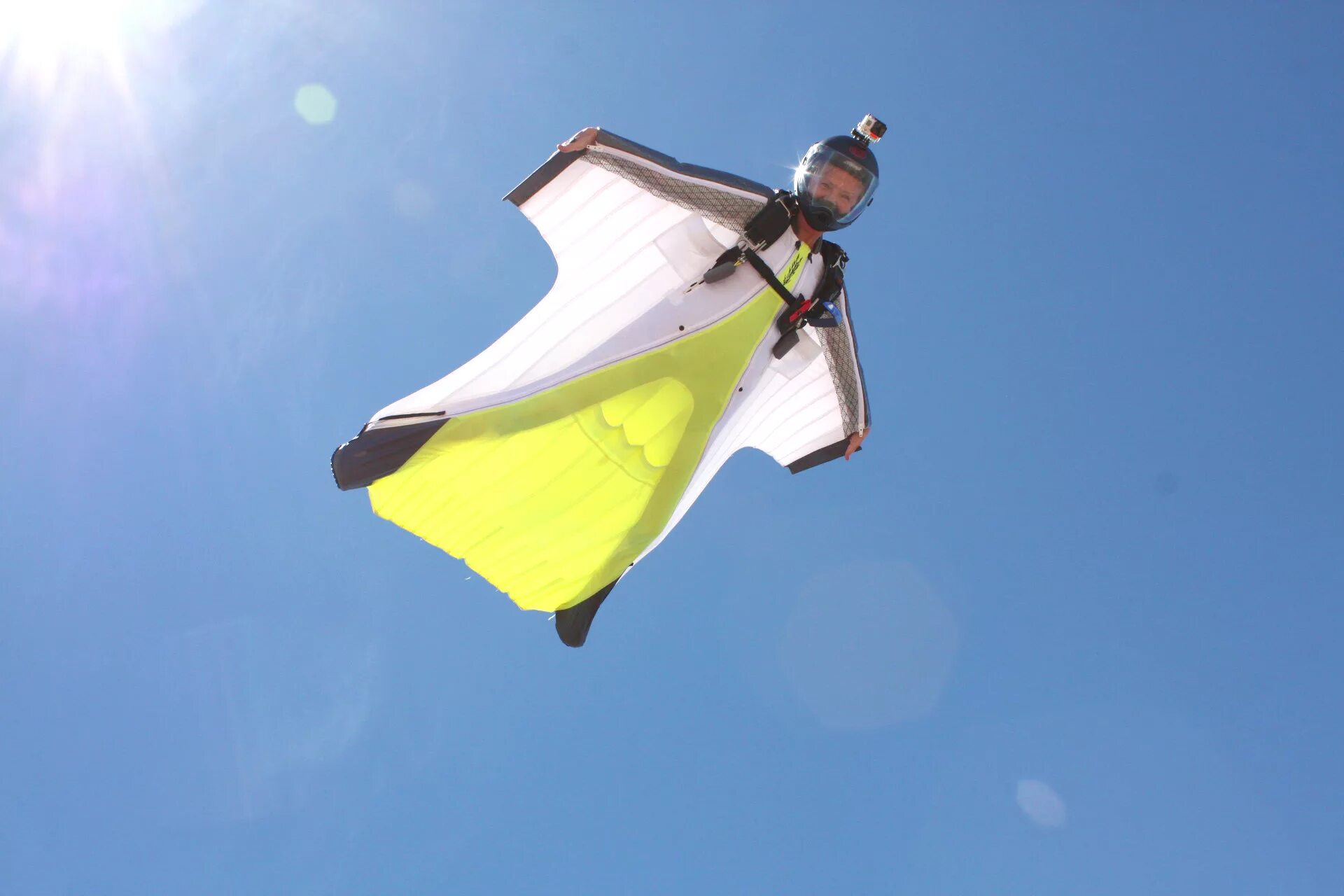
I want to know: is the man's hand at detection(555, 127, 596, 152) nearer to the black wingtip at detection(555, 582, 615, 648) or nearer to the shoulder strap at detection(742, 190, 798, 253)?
the shoulder strap at detection(742, 190, 798, 253)

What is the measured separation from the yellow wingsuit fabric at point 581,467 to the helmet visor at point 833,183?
0.34 m

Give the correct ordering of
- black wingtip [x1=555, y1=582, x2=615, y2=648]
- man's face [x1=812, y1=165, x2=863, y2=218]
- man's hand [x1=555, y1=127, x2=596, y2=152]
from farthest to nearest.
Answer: black wingtip [x1=555, y1=582, x2=615, y2=648] → man's face [x1=812, y1=165, x2=863, y2=218] → man's hand [x1=555, y1=127, x2=596, y2=152]

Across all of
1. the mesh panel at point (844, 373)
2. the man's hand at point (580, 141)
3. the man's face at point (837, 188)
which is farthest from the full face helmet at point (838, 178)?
the man's hand at point (580, 141)

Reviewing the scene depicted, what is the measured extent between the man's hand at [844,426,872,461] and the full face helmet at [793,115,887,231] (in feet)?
5.36

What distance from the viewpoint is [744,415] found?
6.61 metres

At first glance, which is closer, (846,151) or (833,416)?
(846,151)

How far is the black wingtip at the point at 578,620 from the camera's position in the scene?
6461 millimetres

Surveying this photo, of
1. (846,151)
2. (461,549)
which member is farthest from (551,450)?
(846,151)

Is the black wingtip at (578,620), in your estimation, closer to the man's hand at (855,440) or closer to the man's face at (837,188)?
the man's hand at (855,440)

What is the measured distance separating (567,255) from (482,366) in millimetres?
1024

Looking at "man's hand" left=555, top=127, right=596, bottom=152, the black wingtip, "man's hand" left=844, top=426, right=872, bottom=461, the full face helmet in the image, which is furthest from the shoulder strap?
the black wingtip

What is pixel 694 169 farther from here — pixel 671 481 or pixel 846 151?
pixel 671 481

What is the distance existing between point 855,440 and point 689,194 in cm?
239

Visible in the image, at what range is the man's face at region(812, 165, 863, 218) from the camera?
19.3 feet
